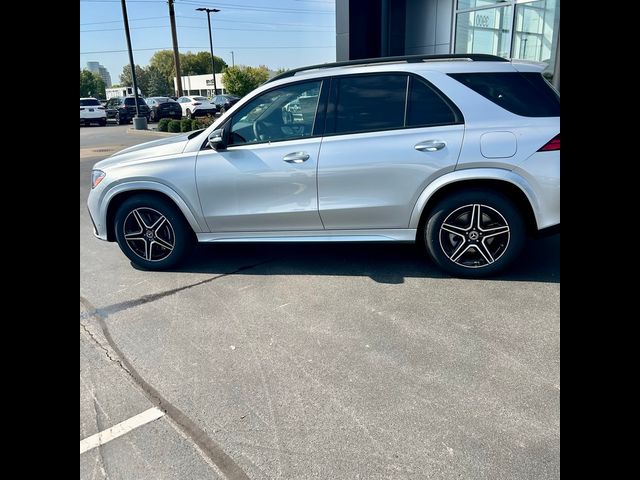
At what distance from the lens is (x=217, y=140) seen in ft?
13.5

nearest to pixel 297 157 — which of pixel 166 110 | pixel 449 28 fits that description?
pixel 449 28

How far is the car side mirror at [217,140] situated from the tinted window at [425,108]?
1713mm

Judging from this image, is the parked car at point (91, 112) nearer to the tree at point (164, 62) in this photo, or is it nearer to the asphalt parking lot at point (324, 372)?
the asphalt parking lot at point (324, 372)

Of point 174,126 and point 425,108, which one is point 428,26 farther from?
point 174,126

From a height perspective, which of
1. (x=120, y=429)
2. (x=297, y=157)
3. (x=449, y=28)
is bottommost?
(x=120, y=429)

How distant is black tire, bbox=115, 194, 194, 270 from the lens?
438 cm

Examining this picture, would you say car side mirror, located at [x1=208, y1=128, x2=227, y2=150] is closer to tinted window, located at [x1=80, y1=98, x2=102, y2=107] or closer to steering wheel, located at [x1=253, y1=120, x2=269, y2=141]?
steering wheel, located at [x1=253, y1=120, x2=269, y2=141]

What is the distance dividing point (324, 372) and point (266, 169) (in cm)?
202

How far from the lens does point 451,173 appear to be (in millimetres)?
3771

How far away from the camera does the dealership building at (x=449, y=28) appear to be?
1055cm

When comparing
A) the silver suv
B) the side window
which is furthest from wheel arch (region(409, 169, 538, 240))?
the side window
